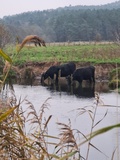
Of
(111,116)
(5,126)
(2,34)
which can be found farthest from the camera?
(2,34)

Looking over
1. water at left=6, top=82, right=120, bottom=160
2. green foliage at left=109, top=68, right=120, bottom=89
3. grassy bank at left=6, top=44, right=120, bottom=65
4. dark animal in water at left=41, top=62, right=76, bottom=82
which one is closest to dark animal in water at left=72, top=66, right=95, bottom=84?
dark animal in water at left=41, top=62, right=76, bottom=82

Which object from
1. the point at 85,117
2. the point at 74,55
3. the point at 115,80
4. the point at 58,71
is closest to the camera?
the point at 115,80

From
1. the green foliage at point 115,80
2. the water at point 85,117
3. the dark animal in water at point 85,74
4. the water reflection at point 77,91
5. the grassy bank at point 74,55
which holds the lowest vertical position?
the water at point 85,117

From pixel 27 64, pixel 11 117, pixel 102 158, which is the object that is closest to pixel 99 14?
pixel 27 64

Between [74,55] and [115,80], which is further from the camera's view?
[74,55]

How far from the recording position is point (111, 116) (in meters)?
17.9

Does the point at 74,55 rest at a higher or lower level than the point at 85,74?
higher

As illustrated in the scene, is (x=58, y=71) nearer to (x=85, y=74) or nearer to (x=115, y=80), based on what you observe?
(x=85, y=74)

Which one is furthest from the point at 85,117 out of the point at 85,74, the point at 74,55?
the point at 74,55

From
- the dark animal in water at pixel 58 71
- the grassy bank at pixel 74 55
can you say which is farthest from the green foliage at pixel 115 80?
the grassy bank at pixel 74 55

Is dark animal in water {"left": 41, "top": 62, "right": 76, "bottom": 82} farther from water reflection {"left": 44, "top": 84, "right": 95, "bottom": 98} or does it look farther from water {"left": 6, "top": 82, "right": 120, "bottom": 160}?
water {"left": 6, "top": 82, "right": 120, "bottom": 160}

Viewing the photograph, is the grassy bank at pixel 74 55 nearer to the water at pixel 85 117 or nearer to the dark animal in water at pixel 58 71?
the dark animal in water at pixel 58 71

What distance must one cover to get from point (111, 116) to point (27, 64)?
24.9m

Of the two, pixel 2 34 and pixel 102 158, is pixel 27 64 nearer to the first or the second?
pixel 2 34
